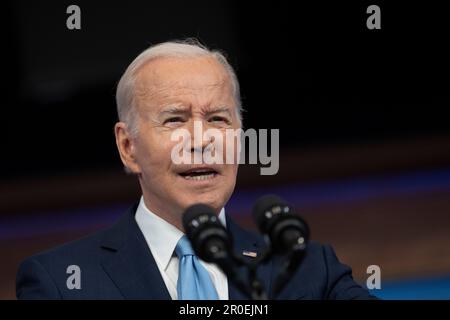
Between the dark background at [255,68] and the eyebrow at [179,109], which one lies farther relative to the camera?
the dark background at [255,68]

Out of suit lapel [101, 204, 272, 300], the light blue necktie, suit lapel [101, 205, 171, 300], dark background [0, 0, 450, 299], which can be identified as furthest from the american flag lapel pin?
dark background [0, 0, 450, 299]

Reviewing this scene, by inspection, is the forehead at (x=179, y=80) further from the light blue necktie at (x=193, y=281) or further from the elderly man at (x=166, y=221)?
the light blue necktie at (x=193, y=281)

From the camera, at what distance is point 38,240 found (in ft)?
12.0

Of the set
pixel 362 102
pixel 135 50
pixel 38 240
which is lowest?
pixel 38 240

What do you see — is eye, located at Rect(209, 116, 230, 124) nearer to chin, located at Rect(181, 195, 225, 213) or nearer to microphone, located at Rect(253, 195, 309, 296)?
chin, located at Rect(181, 195, 225, 213)

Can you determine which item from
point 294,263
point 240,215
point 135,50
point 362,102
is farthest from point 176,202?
point 362,102

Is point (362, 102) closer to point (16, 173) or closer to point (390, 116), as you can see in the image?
point (390, 116)

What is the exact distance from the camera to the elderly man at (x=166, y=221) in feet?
6.95

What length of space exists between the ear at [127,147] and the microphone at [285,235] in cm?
77

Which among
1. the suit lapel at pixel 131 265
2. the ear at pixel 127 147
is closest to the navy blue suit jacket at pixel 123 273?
the suit lapel at pixel 131 265

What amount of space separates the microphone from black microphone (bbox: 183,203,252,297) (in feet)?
0.28

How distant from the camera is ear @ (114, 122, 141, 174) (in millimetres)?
2336
